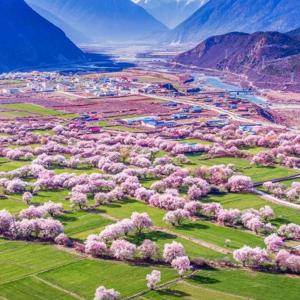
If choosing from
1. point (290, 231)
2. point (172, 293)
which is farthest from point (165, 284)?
point (290, 231)

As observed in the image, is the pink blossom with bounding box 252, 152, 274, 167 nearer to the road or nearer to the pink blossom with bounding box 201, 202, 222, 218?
the pink blossom with bounding box 201, 202, 222, 218

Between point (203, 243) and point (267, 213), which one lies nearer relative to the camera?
point (203, 243)

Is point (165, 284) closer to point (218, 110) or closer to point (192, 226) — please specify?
point (192, 226)

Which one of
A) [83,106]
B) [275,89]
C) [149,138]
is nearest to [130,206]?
[149,138]

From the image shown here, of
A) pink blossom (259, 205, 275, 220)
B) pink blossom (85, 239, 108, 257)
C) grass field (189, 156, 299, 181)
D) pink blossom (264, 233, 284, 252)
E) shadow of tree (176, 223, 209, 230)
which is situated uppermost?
grass field (189, 156, 299, 181)

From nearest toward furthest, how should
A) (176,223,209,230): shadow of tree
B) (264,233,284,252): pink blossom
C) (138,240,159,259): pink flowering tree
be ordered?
(138,240,159,259): pink flowering tree
(264,233,284,252): pink blossom
(176,223,209,230): shadow of tree

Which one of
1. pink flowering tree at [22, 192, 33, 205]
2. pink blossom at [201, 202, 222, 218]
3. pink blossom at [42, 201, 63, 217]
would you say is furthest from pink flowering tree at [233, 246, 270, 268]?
pink flowering tree at [22, 192, 33, 205]

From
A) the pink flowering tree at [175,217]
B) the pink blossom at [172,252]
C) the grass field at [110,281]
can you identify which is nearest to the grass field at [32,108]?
the pink flowering tree at [175,217]

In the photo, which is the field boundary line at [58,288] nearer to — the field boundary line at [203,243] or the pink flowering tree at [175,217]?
the field boundary line at [203,243]

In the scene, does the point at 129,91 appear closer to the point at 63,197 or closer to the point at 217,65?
the point at 217,65
